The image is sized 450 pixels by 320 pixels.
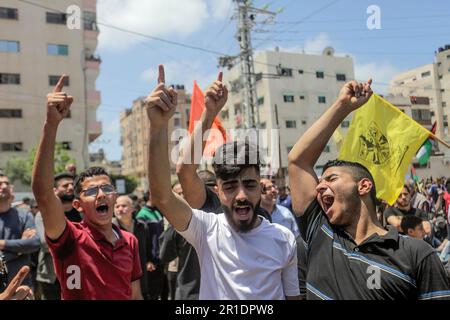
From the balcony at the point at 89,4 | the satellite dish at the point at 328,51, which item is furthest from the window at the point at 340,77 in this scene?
the balcony at the point at 89,4

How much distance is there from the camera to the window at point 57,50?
31203 millimetres

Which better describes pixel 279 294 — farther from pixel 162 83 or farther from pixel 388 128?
pixel 388 128

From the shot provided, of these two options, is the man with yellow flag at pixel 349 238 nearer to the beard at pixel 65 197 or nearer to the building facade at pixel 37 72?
the beard at pixel 65 197

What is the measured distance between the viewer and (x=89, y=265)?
2.82m

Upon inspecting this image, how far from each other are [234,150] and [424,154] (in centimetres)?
441

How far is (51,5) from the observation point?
28766 millimetres

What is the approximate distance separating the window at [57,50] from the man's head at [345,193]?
31682 mm

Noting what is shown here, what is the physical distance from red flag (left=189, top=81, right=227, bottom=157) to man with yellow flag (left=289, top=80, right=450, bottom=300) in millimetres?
1166

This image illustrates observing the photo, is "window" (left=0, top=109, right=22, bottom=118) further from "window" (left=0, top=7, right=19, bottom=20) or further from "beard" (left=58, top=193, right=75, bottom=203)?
"beard" (left=58, top=193, right=75, bottom=203)

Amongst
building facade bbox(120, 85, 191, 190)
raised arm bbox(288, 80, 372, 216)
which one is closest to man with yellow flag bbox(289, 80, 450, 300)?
raised arm bbox(288, 80, 372, 216)

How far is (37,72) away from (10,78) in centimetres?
164

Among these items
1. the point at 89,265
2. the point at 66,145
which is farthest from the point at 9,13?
the point at 89,265

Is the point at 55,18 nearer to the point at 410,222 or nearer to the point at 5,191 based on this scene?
the point at 5,191

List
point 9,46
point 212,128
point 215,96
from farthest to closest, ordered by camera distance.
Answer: point 9,46 < point 212,128 < point 215,96
